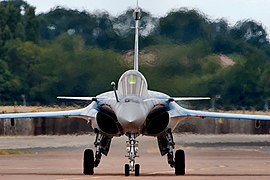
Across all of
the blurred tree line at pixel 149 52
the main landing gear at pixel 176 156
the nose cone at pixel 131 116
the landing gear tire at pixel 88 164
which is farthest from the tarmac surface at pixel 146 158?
the blurred tree line at pixel 149 52

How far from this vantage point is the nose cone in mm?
18578

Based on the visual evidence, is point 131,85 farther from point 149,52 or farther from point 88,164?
point 149,52

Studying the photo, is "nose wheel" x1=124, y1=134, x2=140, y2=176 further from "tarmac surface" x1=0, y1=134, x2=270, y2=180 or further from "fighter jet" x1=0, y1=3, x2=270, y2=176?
"tarmac surface" x1=0, y1=134, x2=270, y2=180

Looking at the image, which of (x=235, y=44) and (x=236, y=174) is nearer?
(x=236, y=174)

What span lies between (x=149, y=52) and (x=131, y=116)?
31.8ft

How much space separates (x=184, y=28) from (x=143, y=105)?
1058 cm

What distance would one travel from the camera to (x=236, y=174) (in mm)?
20375

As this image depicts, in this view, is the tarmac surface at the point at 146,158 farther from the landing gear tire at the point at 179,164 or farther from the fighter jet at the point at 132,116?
the fighter jet at the point at 132,116

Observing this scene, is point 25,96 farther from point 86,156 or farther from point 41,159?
point 86,156

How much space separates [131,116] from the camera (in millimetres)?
18609

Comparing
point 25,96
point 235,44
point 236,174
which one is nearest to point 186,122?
point 235,44

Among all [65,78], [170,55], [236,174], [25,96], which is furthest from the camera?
[25,96]

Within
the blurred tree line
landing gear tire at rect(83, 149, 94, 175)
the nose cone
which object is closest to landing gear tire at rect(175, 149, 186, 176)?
landing gear tire at rect(83, 149, 94, 175)

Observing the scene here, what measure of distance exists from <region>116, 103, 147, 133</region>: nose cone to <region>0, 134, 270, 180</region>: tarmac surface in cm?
91
